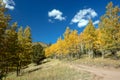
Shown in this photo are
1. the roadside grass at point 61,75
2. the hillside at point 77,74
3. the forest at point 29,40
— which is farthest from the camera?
the roadside grass at point 61,75

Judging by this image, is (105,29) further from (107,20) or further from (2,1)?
(2,1)

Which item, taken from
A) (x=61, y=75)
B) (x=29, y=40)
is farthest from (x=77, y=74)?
(x=29, y=40)

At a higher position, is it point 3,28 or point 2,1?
point 2,1

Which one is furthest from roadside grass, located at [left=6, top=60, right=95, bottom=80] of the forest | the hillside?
the forest

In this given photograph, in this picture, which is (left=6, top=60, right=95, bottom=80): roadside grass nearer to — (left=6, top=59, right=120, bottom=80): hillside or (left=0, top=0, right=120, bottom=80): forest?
(left=6, top=59, right=120, bottom=80): hillside

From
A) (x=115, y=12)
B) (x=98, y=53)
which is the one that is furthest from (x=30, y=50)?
(x=98, y=53)

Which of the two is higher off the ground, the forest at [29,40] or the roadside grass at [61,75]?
the forest at [29,40]

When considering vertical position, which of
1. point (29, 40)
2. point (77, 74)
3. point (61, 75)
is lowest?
point (61, 75)

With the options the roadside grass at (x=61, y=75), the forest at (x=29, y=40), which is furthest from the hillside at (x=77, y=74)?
the forest at (x=29, y=40)

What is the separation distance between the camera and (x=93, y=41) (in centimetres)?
5362

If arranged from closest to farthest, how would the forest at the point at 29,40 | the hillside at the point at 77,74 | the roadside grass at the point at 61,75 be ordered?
the forest at the point at 29,40, the hillside at the point at 77,74, the roadside grass at the point at 61,75

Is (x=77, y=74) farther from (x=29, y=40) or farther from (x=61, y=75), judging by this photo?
(x=29, y=40)

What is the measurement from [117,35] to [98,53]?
→ 98.4 feet

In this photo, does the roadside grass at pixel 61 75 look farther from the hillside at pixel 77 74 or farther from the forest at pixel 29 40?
the forest at pixel 29 40
